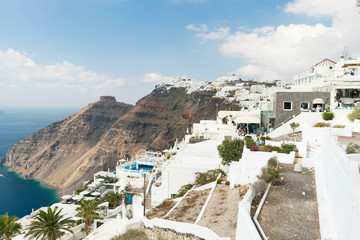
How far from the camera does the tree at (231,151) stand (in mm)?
18844

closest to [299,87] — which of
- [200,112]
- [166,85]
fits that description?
[200,112]

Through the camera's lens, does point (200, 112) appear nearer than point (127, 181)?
No

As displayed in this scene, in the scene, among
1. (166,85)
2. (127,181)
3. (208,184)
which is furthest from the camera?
(166,85)

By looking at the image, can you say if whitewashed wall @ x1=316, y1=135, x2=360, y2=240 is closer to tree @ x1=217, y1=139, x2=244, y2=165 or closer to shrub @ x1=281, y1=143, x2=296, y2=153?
shrub @ x1=281, y1=143, x2=296, y2=153

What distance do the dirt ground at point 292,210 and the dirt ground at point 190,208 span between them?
14.2 feet

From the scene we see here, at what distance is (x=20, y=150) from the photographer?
327 feet

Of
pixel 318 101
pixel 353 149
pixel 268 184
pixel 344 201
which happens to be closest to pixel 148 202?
pixel 268 184

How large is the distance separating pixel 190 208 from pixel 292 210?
6.21m

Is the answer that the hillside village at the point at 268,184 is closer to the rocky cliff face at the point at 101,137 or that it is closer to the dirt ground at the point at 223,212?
the dirt ground at the point at 223,212

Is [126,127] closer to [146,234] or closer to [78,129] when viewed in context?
[78,129]

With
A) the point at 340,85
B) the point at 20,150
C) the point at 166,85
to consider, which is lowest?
the point at 20,150

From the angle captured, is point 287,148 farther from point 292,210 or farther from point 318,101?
point 318,101

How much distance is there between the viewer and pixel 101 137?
316 feet

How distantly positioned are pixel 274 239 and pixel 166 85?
10224 cm
